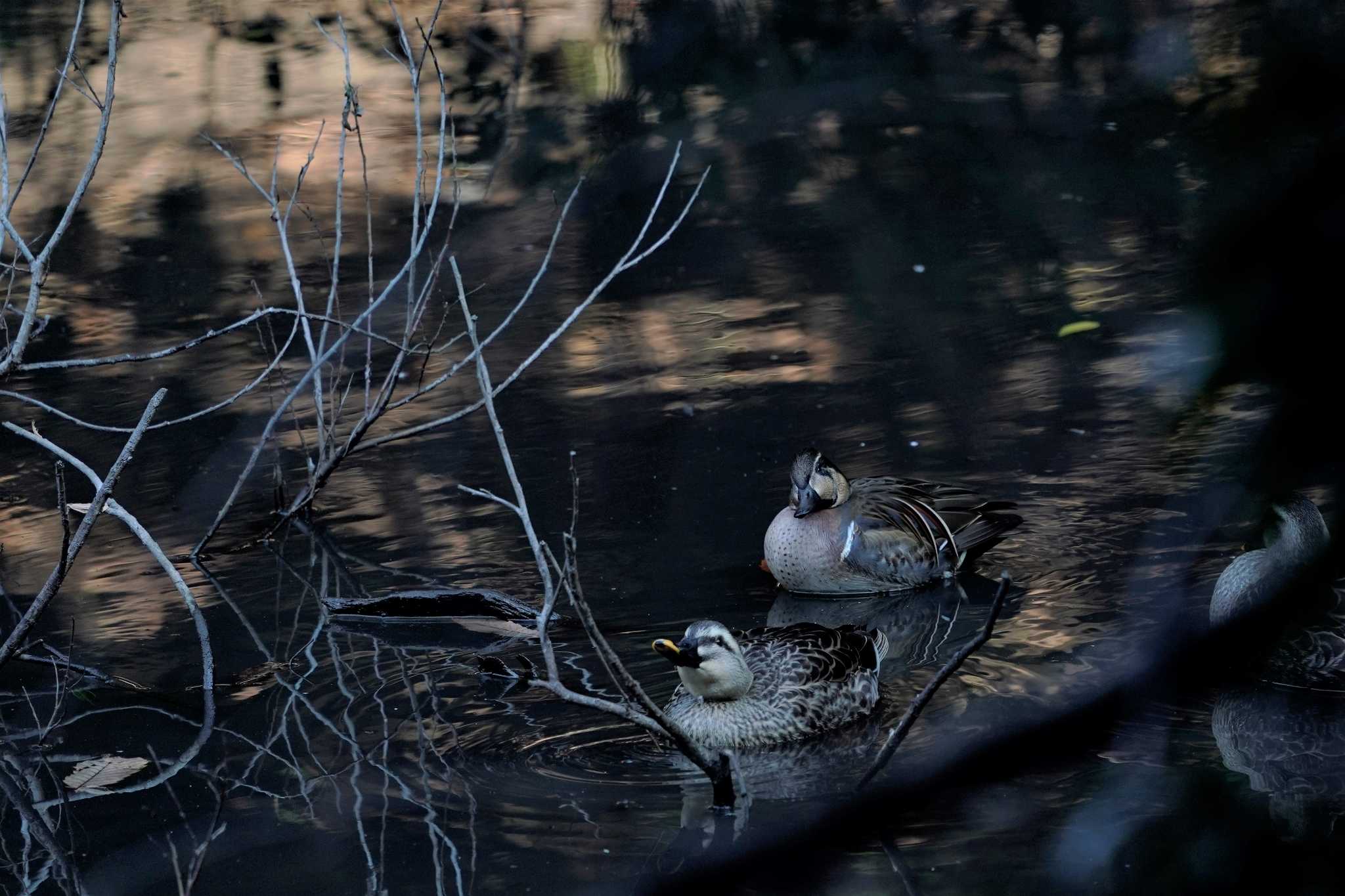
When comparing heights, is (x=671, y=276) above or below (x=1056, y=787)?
below

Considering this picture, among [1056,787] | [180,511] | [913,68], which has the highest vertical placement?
[1056,787]

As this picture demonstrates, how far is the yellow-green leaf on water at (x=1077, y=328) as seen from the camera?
28.8ft

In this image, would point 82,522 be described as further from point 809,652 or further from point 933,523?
point 933,523

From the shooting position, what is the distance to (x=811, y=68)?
14.5 metres

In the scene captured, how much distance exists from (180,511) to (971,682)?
12.9ft

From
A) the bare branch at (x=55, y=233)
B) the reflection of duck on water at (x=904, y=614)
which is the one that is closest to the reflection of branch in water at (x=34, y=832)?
the bare branch at (x=55, y=233)

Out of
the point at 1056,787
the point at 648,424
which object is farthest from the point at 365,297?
the point at 1056,787

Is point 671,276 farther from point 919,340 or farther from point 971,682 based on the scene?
point 971,682

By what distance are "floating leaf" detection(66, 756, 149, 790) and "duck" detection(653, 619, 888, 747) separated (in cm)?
171

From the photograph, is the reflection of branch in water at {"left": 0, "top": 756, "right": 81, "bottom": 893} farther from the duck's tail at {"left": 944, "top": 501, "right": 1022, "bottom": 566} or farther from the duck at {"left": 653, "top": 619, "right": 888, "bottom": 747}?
the duck's tail at {"left": 944, "top": 501, "right": 1022, "bottom": 566}

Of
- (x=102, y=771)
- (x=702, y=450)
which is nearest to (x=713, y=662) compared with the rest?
(x=102, y=771)

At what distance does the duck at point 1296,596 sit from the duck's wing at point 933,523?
16.4 ft

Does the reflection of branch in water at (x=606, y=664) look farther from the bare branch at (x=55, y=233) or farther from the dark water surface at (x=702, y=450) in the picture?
the bare branch at (x=55, y=233)

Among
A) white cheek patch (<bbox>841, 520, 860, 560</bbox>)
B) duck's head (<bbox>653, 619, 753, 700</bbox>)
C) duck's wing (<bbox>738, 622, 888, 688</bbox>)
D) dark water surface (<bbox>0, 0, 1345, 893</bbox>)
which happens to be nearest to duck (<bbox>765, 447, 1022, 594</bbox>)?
white cheek patch (<bbox>841, 520, 860, 560</bbox>)
